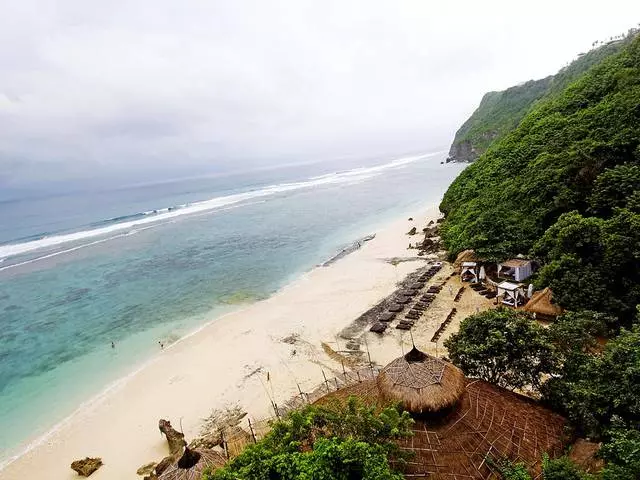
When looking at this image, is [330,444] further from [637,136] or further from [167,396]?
[637,136]

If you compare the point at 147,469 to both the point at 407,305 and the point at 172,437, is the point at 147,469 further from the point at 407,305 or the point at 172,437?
the point at 407,305

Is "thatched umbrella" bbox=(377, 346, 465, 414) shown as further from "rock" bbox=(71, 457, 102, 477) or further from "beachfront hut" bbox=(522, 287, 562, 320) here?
"rock" bbox=(71, 457, 102, 477)

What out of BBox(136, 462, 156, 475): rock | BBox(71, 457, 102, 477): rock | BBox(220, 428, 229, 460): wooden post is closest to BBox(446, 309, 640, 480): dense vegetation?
BBox(220, 428, 229, 460): wooden post

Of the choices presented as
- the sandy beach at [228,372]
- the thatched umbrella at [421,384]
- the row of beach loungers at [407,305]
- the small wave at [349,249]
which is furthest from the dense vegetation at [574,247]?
the small wave at [349,249]

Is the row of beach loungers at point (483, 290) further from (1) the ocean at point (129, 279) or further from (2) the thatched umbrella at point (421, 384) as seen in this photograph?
(1) the ocean at point (129, 279)

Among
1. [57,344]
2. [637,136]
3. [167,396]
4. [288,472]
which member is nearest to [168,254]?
[57,344]
